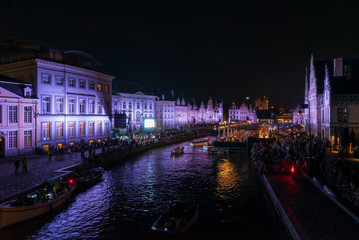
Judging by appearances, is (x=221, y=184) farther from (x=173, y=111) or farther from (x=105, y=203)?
(x=173, y=111)

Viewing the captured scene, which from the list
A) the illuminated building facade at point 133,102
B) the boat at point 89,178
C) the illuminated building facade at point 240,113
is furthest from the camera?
the illuminated building facade at point 240,113

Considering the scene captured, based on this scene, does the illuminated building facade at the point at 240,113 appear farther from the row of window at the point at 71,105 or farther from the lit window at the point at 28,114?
the lit window at the point at 28,114

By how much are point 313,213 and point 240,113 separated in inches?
6565

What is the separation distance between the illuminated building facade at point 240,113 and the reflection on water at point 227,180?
135m

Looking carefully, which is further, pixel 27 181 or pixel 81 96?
pixel 81 96

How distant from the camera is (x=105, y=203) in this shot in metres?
21.4

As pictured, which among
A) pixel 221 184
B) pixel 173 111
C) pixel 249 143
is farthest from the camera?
pixel 173 111

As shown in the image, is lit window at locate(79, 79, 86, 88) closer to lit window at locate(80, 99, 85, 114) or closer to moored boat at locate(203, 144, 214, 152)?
lit window at locate(80, 99, 85, 114)

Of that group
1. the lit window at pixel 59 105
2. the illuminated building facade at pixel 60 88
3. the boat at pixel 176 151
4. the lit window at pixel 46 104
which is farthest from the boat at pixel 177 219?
the lit window at pixel 59 105

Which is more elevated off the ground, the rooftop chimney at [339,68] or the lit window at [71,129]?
the rooftop chimney at [339,68]

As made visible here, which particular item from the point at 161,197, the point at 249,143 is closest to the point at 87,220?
the point at 161,197

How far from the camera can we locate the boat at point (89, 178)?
82.4ft

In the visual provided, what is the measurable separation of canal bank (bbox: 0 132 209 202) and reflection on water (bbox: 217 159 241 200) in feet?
53.1

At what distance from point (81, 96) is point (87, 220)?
Result: 31.1 metres
